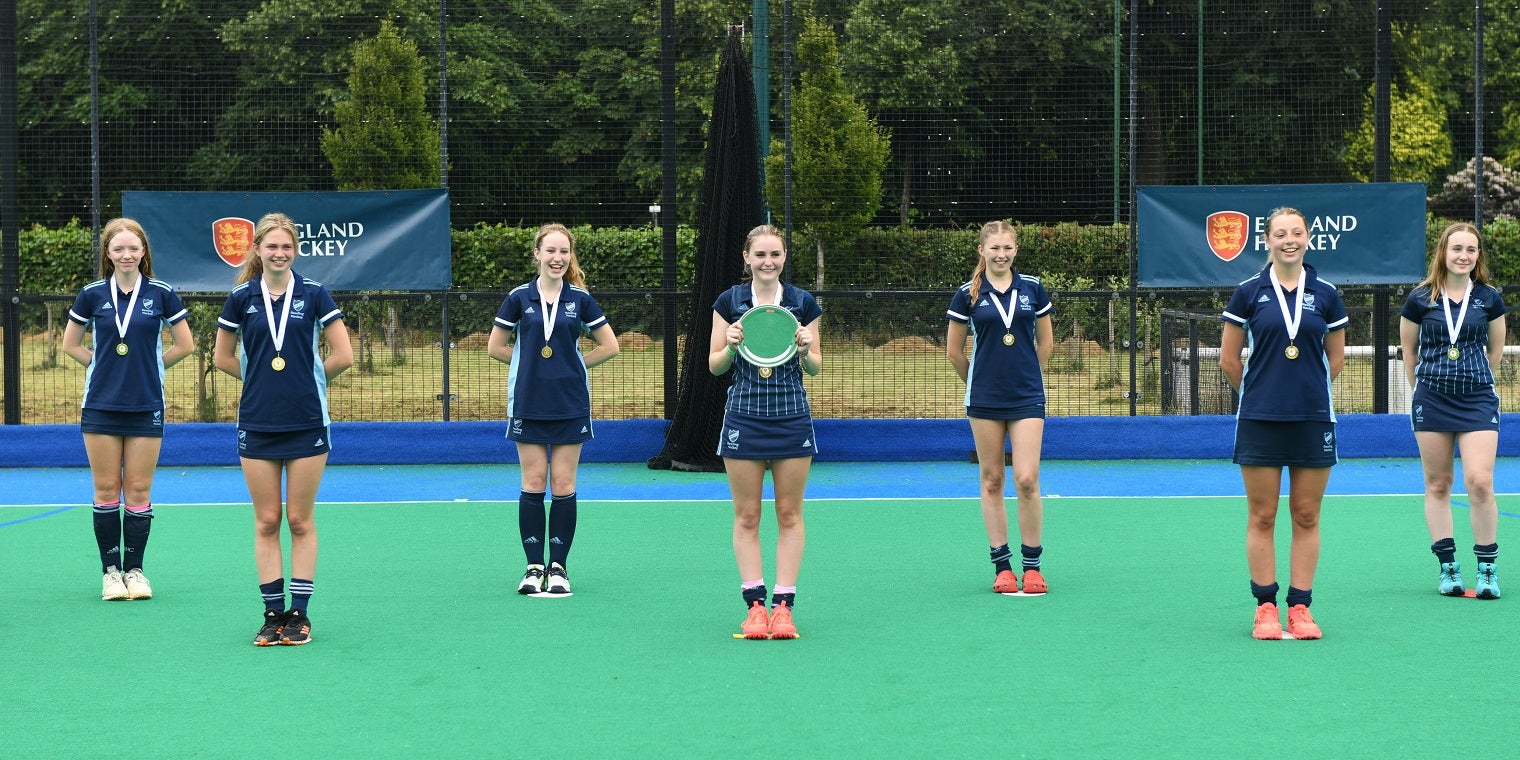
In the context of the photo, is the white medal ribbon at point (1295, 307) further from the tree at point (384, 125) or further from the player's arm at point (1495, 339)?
the tree at point (384, 125)

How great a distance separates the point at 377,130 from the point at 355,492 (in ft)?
16.7

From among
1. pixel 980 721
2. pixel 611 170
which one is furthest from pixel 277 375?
pixel 611 170

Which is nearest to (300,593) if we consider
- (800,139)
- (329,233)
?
(329,233)

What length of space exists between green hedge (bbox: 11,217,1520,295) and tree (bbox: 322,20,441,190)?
1174 millimetres

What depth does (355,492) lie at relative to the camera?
11.7 m

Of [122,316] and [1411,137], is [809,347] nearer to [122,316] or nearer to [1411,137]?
[122,316]

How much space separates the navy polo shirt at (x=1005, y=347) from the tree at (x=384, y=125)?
7608 mm

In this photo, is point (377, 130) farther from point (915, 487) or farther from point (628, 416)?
point (915, 487)

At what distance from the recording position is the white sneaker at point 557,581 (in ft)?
25.0

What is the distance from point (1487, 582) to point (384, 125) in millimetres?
11381

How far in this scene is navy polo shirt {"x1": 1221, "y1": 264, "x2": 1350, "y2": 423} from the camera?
6332 mm

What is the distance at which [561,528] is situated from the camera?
7.74 m

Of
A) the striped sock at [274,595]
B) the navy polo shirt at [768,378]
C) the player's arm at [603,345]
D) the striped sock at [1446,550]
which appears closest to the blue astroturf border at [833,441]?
the player's arm at [603,345]

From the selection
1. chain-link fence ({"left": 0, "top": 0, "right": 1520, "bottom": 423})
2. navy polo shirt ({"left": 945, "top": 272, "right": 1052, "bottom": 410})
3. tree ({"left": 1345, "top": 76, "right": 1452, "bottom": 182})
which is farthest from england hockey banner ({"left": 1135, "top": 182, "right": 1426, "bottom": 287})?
navy polo shirt ({"left": 945, "top": 272, "right": 1052, "bottom": 410})
